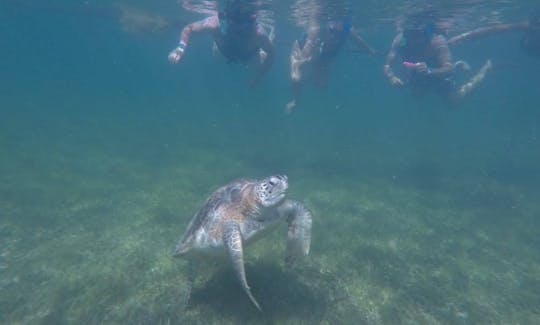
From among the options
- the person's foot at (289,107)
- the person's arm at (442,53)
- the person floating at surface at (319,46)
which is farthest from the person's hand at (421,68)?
the person's foot at (289,107)

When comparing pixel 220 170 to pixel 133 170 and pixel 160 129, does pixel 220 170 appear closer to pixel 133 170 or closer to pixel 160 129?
pixel 133 170

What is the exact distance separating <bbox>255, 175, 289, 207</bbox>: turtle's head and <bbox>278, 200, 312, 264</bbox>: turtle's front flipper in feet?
1.61

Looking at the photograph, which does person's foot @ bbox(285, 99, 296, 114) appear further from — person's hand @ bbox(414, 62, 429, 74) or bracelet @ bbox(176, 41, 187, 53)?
person's hand @ bbox(414, 62, 429, 74)

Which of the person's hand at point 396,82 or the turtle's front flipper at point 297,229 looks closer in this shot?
the turtle's front flipper at point 297,229

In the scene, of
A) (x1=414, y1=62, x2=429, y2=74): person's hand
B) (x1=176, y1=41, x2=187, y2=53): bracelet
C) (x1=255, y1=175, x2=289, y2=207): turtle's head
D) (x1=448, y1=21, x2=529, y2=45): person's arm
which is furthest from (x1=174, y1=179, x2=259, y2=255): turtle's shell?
(x1=448, y1=21, x2=529, y2=45): person's arm

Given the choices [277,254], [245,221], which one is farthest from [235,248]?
[277,254]

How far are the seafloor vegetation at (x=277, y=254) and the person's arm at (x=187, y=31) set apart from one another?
414cm

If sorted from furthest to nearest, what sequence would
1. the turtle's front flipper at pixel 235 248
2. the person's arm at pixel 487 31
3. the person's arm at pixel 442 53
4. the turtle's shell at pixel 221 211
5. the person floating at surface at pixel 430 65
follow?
1. the person's arm at pixel 487 31
2. the person's arm at pixel 442 53
3. the person floating at surface at pixel 430 65
4. the turtle's shell at pixel 221 211
5. the turtle's front flipper at pixel 235 248

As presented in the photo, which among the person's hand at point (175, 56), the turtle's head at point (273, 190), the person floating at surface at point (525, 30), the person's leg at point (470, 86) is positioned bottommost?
the person's leg at point (470, 86)

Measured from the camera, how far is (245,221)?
484cm

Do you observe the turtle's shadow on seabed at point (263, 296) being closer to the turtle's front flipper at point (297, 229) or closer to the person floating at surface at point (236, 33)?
the turtle's front flipper at point (297, 229)

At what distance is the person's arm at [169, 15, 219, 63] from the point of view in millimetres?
9430

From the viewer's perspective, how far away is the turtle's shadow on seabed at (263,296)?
15.4 feet

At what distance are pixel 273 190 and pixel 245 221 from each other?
763mm
